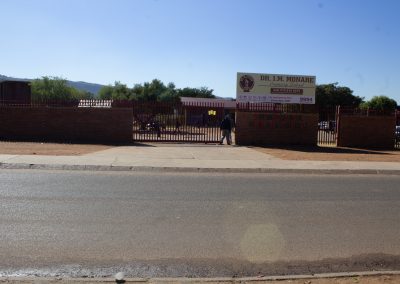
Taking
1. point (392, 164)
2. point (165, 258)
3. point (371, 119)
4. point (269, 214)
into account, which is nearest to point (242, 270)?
point (165, 258)

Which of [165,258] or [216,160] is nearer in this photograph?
[165,258]

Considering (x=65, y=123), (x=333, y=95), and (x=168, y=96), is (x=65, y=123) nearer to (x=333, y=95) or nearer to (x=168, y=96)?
(x=168, y=96)

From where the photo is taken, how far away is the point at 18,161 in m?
14.5

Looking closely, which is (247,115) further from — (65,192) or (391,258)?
(391,258)

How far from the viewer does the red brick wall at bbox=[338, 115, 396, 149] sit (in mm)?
25281

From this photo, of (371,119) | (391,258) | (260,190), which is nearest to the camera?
(391,258)

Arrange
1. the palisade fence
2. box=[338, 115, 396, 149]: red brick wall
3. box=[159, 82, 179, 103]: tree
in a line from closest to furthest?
1. the palisade fence
2. box=[338, 115, 396, 149]: red brick wall
3. box=[159, 82, 179, 103]: tree

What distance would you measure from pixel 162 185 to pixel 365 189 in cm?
471

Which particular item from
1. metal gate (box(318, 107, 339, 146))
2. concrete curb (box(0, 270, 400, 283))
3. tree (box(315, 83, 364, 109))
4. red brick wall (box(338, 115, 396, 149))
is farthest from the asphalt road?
tree (box(315, 83, 364, 109))

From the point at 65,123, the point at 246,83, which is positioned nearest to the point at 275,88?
the point at 246,83

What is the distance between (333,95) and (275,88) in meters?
67.6

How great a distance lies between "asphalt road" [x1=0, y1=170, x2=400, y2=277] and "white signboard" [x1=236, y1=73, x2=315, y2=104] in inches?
515

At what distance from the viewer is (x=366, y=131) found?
2544cm

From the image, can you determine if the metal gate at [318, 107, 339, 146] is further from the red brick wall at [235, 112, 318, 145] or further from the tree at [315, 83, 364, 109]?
the tree at [315, 83, 364, 109]
